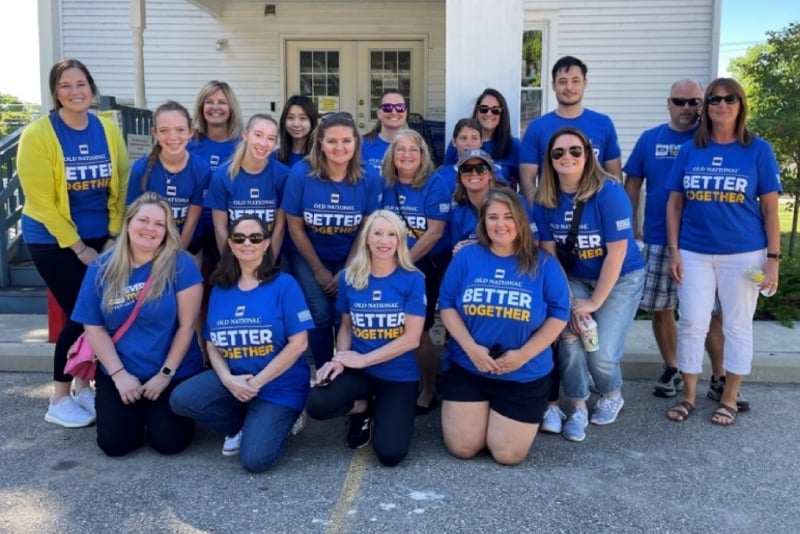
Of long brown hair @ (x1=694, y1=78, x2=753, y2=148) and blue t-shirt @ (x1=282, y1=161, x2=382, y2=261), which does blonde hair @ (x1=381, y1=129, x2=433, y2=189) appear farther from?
long brown hair @ (x1=694, y1=78, x2=753, y2=148)

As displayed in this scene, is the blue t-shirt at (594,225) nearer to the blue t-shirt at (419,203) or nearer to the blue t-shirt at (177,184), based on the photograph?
the blue t-shirt at (419,203)

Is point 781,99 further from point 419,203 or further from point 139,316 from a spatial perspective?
point 139,316

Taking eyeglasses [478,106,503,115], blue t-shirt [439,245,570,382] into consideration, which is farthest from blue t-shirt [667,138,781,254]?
eyeglasses [478,106,503,115]

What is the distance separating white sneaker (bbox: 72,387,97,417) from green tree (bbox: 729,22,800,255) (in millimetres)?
7548

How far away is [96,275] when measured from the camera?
12.5 ft

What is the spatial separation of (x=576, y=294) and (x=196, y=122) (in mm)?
2752

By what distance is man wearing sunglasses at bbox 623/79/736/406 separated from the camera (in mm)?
4543

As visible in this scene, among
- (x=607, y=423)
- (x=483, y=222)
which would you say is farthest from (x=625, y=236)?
(x=607, y=423)

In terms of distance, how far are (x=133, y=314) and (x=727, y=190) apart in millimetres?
3454

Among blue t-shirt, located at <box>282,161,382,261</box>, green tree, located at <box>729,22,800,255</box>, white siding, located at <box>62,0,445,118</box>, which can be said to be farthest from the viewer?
white siding, located at <box>62,0,445,118</box>

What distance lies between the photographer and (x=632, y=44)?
9922mm

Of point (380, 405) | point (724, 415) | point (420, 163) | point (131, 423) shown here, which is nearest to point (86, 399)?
point (131, 423)

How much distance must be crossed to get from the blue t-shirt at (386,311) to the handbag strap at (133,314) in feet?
3.50

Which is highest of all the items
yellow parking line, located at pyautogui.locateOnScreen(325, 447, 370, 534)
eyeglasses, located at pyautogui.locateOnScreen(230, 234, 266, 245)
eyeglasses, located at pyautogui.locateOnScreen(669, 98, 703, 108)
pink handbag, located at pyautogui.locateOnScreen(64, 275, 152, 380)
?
eyeglasses, located at pyautogui.locateOnScreen(669, 98, 703, 108)
